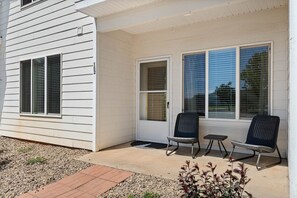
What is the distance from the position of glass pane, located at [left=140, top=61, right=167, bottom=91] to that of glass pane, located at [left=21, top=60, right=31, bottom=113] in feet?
10.7

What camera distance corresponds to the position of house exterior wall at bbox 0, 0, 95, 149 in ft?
16.7

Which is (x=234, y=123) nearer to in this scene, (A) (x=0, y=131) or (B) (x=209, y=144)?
(B) (x=209, y=144)

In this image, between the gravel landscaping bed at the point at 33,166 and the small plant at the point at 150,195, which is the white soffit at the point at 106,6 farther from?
the small plant at the point at 150,195

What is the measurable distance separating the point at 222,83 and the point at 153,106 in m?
1.90

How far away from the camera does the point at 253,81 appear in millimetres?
4535

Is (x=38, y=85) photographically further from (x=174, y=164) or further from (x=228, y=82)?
(x=228, y=82)

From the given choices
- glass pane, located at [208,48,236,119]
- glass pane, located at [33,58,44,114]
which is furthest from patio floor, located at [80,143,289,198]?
glass pane, located at [33,58,44,114]

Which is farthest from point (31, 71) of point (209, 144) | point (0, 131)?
point (209, 144)

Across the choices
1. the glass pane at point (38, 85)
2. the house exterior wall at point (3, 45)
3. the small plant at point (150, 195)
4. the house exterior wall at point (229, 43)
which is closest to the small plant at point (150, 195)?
the small plant at point (150, 195)

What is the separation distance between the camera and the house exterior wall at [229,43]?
4.22m

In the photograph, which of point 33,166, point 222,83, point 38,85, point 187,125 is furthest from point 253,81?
point 38,85

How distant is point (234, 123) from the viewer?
184 inches

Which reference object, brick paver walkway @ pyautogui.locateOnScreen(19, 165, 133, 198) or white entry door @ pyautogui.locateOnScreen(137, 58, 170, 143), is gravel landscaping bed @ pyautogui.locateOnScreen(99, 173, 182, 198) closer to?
brick paver walkway @ pyautogui.locateOnScreen(19, 165, 133, 198)

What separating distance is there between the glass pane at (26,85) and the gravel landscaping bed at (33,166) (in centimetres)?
121
